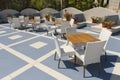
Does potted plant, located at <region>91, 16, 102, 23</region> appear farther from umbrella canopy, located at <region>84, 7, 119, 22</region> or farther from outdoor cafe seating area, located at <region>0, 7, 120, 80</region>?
outdoor cafe seating area, located at <region>0, 7, 120, 80</region>

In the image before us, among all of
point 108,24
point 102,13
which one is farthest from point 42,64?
point 102,13

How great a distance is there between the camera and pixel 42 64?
7480mm

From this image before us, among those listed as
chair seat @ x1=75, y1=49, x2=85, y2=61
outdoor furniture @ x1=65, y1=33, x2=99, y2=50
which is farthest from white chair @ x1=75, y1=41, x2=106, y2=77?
outdoor furniture @ x1=65, y1=33, x2=99, y2=50

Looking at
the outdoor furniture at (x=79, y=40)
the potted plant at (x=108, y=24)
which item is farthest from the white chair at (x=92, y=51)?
the potted plant at (x=108, y=24)

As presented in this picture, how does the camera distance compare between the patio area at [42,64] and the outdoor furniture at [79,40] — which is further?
the outdoor furniture at [79,40]

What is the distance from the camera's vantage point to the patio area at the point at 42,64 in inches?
255

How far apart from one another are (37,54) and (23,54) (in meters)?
0.71

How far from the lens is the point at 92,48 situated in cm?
587

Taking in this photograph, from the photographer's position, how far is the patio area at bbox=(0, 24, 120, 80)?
647cm

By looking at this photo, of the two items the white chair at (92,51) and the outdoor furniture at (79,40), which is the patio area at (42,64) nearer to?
the white chair at (92,51)

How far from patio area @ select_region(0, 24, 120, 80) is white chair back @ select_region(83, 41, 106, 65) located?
0.68 meters

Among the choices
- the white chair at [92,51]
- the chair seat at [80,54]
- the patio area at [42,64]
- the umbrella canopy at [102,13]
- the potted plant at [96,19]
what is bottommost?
the patio area at [42,64]

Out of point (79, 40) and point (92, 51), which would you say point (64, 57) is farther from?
point (92, 51)

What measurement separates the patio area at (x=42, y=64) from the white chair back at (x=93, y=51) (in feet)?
2.24
